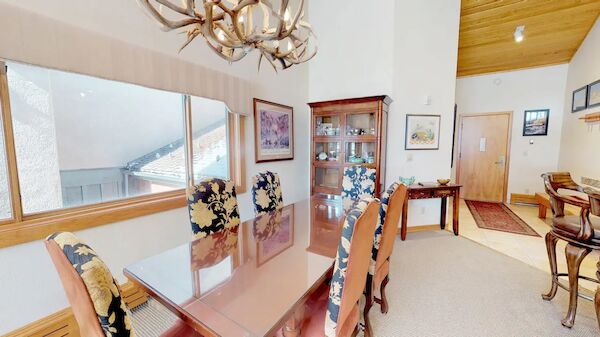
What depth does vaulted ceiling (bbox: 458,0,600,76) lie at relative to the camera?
344 cm

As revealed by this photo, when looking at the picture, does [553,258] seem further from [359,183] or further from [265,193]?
[265,193]

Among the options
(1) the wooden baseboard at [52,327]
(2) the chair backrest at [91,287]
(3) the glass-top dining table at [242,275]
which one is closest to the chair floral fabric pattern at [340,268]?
(3) the glass-top dining table at [242,275]

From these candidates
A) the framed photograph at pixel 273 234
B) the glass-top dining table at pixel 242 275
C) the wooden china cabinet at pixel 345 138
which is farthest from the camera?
the wooden china cabinet at pixel 345 138

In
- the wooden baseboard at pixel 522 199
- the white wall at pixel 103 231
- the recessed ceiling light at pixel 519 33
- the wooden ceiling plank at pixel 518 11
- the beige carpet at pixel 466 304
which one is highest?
the wooden ceiling plank at pixel 518 11

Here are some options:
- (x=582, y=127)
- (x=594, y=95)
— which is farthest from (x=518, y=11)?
(x=582, y=127)

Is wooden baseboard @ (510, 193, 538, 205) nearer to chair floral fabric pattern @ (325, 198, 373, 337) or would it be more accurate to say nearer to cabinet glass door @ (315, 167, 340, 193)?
cabinet glass door @ (315, 167, 340, 193)

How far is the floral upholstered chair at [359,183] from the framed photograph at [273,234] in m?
0.90

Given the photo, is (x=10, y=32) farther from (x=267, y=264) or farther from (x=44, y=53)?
(x=267, y=264)

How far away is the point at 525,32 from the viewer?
389cm

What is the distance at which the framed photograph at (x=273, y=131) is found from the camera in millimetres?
3021

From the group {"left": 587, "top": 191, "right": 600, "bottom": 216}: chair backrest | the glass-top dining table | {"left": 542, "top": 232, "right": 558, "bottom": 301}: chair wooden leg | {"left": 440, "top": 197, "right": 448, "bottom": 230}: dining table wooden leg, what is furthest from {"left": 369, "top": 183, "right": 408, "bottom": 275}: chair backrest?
{"left": 440, "top": 197, "right": 448, "bottom": 230}: dining table wooden leg

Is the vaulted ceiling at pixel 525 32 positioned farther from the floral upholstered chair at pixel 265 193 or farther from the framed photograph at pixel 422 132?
the floral upholstered chair at pixel 265 193

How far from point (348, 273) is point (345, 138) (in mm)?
2640

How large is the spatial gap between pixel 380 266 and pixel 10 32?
252 centimetres
